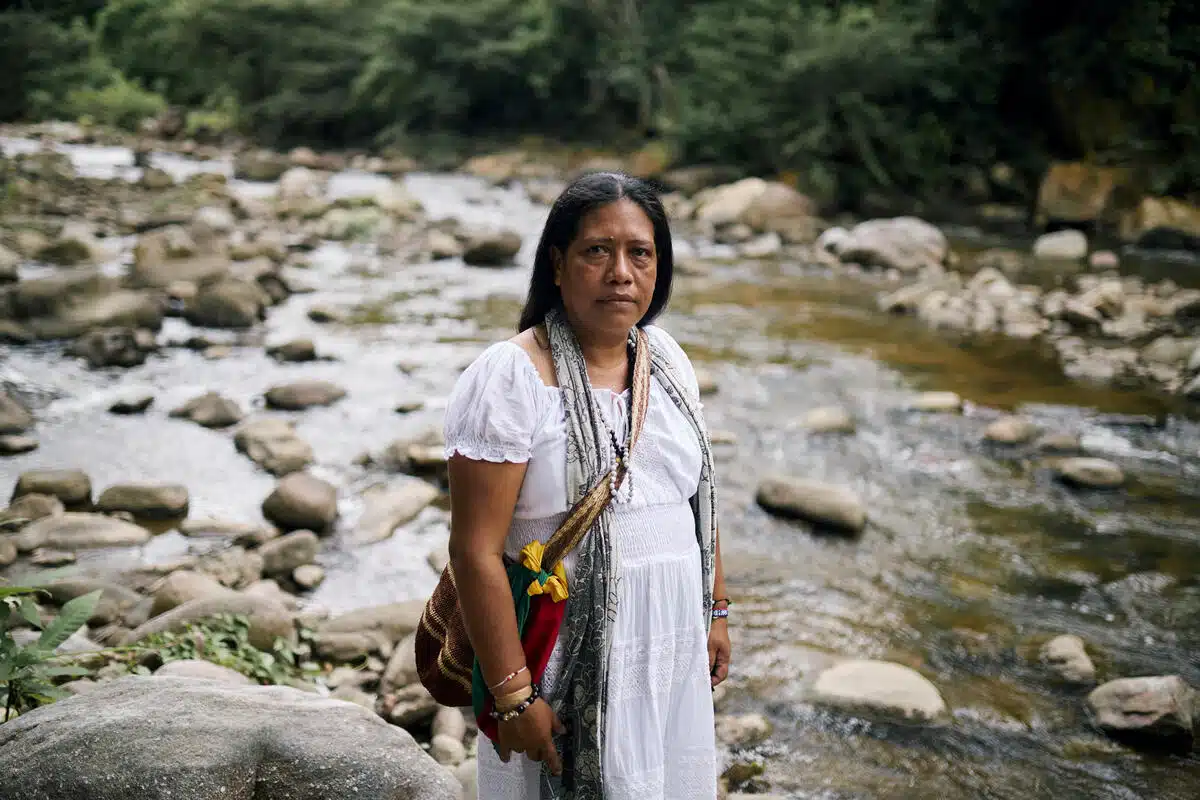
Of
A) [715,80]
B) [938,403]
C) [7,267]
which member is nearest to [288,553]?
[938,403]

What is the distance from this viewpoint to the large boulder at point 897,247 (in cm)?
1227

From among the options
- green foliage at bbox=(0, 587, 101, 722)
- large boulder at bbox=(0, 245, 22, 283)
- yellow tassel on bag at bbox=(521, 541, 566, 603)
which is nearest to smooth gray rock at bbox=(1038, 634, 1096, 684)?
yellow tassel on bag at bbox=(521, 541, 566, 603)

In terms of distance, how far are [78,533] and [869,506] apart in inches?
158

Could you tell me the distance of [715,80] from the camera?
58.5ft

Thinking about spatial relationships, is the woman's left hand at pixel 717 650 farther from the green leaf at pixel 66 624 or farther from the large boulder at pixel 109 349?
the large boulder at pixel 109 349

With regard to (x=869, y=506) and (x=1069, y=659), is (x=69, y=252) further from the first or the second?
(x=1069, y=659)

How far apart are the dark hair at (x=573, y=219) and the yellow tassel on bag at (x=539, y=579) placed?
459 millimetres

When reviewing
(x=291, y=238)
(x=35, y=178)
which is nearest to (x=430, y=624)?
(x=291, y=238)

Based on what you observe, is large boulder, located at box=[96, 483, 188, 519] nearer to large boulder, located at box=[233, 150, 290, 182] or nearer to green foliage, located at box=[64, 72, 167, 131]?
large boulder, located at box=[233, 150, 290, 182]

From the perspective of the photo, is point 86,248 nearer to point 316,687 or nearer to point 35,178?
point 35,178

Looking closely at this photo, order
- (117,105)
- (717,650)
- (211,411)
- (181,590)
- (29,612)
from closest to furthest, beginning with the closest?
(717,650)
(29,612)
(181,590)
(211,411)
(117,105)

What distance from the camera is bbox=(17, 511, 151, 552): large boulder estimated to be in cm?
457

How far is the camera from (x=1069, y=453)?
20.8 ft

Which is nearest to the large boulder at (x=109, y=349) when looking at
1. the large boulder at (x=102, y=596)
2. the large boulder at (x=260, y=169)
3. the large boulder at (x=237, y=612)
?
the large boulder at (x=102, y=596)
